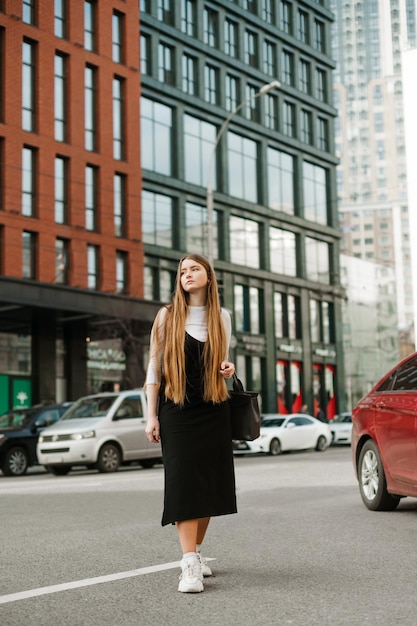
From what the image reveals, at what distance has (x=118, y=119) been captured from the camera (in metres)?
41.8

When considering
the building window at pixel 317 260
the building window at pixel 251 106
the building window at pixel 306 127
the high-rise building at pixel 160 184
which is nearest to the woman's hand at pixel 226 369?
the high-rise building at pixel 160 184

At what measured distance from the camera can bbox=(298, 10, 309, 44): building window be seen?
2328 inches

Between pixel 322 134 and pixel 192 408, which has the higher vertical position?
pixel 322 134

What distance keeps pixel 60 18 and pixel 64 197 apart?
762 centimetres

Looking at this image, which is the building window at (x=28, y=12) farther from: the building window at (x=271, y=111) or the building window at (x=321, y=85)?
the building window at (x=321, y=85)

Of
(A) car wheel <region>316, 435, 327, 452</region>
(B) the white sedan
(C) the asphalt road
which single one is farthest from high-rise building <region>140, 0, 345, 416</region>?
(C) the asphalt road

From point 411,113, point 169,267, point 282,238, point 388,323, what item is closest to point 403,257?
point 388,323

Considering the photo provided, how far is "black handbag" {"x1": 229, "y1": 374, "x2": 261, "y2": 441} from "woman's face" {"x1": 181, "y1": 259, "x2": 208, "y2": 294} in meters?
0.67

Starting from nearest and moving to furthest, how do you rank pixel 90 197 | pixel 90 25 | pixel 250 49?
pixel 90 197
pixel 90 25
pixel 250 49

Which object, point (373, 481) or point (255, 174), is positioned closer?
point (373, 481)

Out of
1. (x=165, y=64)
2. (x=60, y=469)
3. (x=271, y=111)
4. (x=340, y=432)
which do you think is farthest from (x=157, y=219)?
(x=60, y=469)

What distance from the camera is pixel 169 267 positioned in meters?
45.6

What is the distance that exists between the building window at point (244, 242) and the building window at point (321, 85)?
39.8 feet

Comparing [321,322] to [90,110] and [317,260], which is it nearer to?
[317,260]
